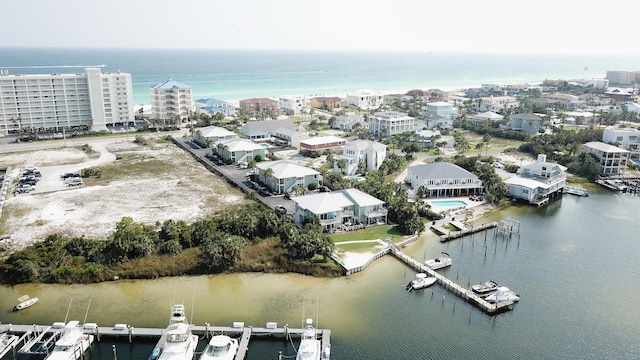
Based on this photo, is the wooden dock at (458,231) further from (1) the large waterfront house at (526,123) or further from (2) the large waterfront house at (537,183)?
(1) the large waterfront house at (526,123)

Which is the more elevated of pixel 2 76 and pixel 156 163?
pixel 2 76

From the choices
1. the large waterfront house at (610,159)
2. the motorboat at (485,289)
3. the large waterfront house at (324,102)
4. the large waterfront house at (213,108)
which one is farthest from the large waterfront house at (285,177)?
the large waterfront house at (324,102)

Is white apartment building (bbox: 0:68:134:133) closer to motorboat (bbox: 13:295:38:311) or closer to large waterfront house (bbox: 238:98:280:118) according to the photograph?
large waterfront house (bbox: 238:98:280:118)

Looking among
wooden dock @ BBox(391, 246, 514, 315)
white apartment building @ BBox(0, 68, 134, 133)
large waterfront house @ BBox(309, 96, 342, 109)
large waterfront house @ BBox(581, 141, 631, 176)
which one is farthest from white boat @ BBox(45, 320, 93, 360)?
large waterfront house @ BBox(309, 96, 342, 109)

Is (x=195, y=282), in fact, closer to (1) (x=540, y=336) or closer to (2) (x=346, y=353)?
(2) (x=346, y=353)

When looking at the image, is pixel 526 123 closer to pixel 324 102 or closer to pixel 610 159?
pixel 610 159

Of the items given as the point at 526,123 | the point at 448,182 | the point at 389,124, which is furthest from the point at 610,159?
the point at 389,124

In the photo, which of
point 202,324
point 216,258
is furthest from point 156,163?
point 202,324

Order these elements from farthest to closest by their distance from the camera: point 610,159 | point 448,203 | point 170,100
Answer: point 170,100 < point 610,159 < point 448,203
